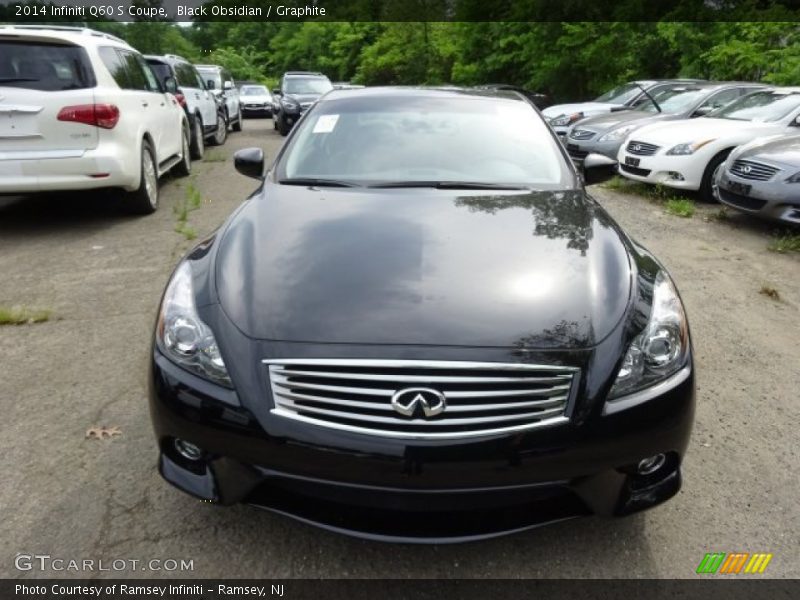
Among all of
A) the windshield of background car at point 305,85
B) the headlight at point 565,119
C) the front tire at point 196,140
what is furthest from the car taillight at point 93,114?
the windshield of background car at point 305,85

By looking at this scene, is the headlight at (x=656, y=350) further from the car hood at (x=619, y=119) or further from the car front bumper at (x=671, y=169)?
the car hood at (x=619, y=119)

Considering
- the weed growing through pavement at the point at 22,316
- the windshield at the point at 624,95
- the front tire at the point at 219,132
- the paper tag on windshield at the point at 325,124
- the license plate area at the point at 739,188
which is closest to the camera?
the paper tag on windshield at the point at 325,124

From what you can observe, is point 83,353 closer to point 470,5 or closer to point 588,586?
point 588,586

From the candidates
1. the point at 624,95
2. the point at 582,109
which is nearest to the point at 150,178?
the point at 582,109

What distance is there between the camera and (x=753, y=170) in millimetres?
6258

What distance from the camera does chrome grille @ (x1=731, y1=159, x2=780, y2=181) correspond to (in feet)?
20.0

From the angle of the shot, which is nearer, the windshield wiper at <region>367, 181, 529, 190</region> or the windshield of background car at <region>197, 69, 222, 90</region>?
the windshield wiper at <region>367, 181, 529, 190</region>

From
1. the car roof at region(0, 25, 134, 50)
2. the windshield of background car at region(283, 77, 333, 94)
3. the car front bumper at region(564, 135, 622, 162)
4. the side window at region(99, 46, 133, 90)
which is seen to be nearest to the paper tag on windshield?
the car roof at region(0, 25, 134, 50)

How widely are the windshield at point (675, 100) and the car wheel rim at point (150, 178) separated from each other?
780 centimetres

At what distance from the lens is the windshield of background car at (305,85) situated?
1562 cm

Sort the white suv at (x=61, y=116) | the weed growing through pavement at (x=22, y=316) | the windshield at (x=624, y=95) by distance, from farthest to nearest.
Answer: the windshield at (x=624, y=95)
the white suv at (x=61, y=116)
the weed growing through pavement at (x=22, y=316)

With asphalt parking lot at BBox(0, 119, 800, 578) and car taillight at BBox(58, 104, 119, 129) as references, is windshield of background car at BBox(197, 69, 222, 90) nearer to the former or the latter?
car taillight at BBox(58, 104, 119, 129)

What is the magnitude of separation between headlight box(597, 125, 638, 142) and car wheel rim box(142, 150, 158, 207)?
6420mm

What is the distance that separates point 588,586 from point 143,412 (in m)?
2.03
